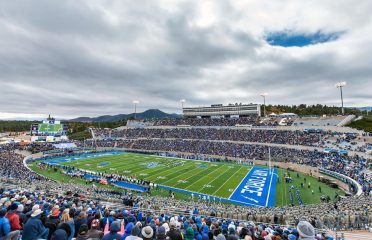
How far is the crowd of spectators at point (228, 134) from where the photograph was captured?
45875 millimetres

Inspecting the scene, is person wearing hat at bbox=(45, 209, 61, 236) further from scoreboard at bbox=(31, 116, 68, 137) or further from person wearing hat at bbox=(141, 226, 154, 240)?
scoreboard at bbox=(31, 116, 68, 137)

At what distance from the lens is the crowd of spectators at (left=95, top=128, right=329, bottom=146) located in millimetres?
45875

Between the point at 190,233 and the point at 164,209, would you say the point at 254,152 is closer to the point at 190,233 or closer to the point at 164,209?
the point at 164,209

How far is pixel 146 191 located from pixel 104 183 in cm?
663

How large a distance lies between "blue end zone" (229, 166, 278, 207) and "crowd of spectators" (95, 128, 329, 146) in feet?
46.0

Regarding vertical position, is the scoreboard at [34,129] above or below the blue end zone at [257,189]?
above

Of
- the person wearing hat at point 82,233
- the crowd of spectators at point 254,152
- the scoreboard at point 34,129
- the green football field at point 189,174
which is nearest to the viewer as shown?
the person wearing hat at point 82,233

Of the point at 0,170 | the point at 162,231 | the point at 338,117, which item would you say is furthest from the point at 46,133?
the point at 338,117

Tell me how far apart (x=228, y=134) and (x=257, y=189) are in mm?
33262

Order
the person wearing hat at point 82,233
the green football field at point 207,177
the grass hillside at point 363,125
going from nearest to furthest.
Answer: the person wearing hat at point 82,233 < the green football field at point 207,177 < the grass hillside at point 363,125

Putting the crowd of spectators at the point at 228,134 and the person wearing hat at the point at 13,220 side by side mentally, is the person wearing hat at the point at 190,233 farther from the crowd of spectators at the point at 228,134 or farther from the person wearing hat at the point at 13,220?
the crowd of spectators at the point at 228,134

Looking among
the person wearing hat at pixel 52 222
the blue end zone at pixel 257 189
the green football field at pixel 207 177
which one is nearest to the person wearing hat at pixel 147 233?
the person wearing hat at pixel 52 222

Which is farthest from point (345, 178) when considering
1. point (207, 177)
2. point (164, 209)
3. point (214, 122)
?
point (214, 122)

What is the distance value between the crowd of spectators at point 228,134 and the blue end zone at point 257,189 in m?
14.0
